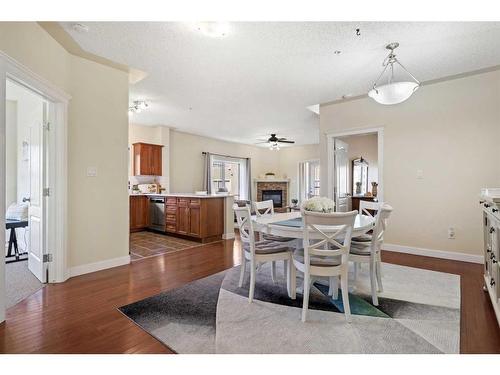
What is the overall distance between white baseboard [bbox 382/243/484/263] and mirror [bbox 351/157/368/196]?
2693mm

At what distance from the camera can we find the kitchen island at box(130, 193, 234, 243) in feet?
16.0

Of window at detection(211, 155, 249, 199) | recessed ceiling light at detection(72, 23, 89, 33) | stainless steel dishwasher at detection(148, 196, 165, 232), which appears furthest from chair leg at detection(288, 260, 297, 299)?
window at detection(211, 155, 249, 199)

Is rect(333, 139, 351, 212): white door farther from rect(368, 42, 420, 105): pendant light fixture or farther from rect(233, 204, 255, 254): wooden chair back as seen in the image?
rect(233, 204, 255, 254): wooden chair back

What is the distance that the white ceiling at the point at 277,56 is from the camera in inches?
98.0

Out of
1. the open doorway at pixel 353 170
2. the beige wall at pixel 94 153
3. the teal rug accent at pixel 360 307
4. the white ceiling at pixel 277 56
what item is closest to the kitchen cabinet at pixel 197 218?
the beige wall at pixel 94 153

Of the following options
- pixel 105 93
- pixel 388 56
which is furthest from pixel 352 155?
pixel 105 93

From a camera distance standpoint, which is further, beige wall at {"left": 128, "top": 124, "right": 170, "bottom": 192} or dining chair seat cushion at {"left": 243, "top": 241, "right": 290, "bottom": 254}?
beige wall at {"left": 128, "top": 124, "right": 170, "bottom": 192}

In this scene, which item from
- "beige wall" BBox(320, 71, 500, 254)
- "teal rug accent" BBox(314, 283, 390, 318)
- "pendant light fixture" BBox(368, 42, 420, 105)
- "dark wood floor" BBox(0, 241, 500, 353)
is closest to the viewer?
"dark wood floor" BBox(0, 241, 500, 353)

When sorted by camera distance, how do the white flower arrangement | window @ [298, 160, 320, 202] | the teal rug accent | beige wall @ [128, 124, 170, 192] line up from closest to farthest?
the teal rug accent < the white flower arrangement < beige wall @ [128, 124, 170, 192] < window @ [298, 160, 320, 202]

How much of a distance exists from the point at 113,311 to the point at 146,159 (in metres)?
4.61

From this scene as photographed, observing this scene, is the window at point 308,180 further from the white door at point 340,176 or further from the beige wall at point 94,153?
the beige wall at point 94,153

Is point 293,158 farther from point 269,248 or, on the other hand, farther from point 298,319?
point 298,319

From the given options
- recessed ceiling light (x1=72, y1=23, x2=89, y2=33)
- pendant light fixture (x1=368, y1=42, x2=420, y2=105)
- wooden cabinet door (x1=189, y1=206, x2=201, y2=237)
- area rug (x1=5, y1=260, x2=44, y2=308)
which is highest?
recessed ceiling light (x1=72, y1=23, x2=89, y2=33)

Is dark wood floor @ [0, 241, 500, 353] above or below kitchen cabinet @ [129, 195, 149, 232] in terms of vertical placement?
below
